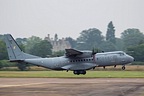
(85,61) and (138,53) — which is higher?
(138,53)

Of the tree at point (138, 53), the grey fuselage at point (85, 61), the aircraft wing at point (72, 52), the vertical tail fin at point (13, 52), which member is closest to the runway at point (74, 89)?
the aircraft wing at point (72, 52)

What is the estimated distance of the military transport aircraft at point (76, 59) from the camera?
2260 inches

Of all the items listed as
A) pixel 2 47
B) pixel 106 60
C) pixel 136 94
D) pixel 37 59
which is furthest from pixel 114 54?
pixel 2 47

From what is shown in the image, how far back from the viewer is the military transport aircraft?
57.4 meters

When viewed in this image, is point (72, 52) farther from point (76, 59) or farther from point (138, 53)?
point (138, 53)

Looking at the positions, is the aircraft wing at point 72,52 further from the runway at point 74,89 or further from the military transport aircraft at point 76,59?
the runway at point 74,89

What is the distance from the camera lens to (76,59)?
5822cm

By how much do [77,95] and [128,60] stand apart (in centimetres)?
3335

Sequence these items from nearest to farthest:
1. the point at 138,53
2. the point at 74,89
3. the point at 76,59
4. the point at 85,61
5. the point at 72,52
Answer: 1. the point at 74,89
2. the point at 72,52
3. the point at 85,61
4. the point at 76,59
5. the point at 138,53

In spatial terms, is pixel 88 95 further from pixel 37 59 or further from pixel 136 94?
pixel 37 59

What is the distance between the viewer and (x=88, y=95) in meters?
26.8

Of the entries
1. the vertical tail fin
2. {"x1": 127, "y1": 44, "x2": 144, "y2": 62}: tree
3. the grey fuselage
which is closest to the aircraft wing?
the grey fuselage

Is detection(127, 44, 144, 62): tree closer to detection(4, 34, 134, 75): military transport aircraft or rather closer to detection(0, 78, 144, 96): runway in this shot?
detection(4, 34, 134, 75): military transport aircraft

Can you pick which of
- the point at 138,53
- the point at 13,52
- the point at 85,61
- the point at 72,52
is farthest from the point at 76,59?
the point at 138,53
